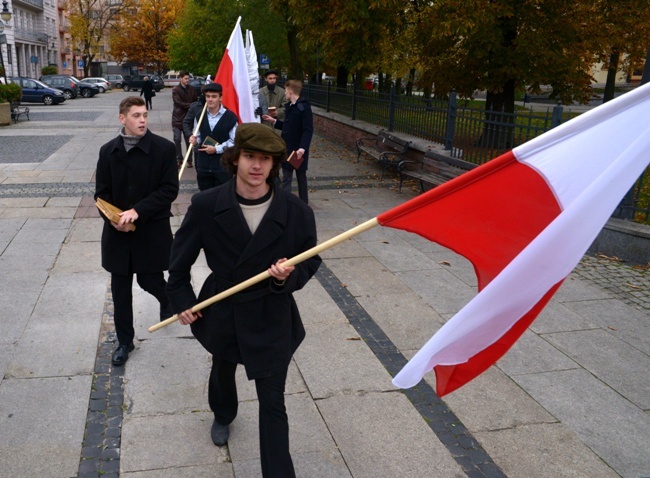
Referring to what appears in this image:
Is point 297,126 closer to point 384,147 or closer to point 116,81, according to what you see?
point 384,147

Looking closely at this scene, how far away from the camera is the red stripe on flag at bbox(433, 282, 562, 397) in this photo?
294 centimetres

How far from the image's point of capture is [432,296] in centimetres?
682

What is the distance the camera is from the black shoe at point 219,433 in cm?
404

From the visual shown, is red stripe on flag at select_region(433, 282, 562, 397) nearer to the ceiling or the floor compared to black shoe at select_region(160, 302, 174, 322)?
nearer to the ceiling

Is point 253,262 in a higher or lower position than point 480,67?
lower

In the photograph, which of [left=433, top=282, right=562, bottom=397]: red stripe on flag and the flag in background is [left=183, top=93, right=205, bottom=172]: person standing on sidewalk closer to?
the flag in background

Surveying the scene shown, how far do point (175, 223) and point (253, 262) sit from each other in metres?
6.44

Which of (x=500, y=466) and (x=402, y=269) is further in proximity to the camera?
(x=402, y=269)

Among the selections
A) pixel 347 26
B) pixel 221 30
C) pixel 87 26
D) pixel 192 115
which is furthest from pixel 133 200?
pixel 87 26

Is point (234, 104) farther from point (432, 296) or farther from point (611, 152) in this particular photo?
point (611, 152)

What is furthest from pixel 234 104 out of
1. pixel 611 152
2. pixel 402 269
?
pixel 611 152

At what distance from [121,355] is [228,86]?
4708mm

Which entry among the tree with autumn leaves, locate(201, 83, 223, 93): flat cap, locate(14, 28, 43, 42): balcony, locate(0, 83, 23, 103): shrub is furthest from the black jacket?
locate(14, 28, 43, 42): balcony

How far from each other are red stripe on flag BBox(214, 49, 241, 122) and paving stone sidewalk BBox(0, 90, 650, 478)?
224 cm
